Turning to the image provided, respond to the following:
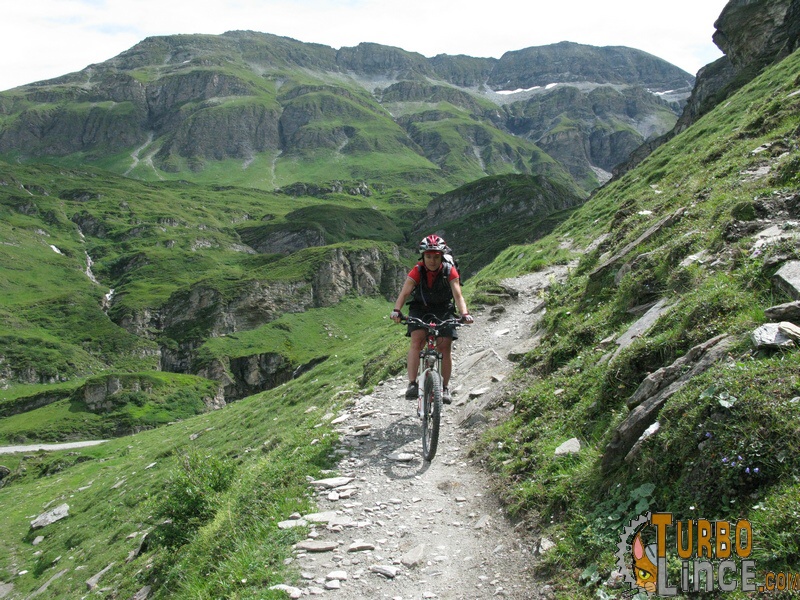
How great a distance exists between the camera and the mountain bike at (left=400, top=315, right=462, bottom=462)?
35.2 feet

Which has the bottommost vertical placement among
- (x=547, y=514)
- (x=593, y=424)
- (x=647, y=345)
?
(x=547, y=514)

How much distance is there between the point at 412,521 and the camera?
28.1 ft

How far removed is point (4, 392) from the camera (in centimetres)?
12125

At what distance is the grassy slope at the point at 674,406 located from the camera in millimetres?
5277

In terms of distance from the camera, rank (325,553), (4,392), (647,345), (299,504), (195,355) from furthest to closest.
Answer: (195,355), (4,392), (299,504), (647,345), (325,553)

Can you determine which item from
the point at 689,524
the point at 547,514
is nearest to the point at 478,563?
the point at 547,514

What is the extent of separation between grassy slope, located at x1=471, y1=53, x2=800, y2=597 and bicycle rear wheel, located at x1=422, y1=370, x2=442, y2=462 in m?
1.10

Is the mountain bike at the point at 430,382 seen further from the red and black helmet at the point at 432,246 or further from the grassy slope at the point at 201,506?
the grassy slope at the point at 201,506

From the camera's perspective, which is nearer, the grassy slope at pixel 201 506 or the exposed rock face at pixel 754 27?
the grassy slope at pixel 201 506

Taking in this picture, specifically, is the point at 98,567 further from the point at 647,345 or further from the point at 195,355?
the point at 195,355

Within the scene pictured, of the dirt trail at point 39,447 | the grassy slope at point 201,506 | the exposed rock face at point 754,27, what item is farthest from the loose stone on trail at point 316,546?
the dirt trail at point 39,447

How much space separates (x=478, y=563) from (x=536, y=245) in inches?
1269

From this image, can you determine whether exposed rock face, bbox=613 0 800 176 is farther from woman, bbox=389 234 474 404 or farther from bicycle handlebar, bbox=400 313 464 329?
bicycle handlebar, bbox=400 313 464 329

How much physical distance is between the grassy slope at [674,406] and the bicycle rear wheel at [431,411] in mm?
1105
